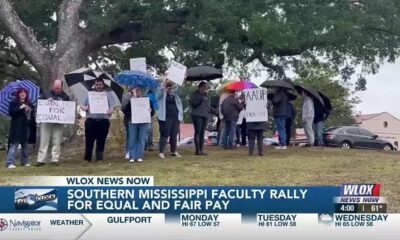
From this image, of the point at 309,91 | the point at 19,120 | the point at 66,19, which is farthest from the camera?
the point at 66,19

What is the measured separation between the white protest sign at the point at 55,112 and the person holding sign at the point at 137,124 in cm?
119

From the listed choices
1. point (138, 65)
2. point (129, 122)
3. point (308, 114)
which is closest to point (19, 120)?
point (129, 122)

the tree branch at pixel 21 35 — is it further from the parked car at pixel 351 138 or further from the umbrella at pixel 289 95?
the parked car at pixel 351 138

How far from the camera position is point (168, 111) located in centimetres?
1587

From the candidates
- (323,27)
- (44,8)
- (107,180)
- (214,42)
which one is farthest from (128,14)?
(107,180)

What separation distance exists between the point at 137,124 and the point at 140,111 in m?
0.33

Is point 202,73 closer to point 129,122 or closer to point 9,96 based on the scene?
point 129,122

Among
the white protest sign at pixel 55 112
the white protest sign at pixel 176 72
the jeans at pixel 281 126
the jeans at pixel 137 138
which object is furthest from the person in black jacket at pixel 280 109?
the white protest sign at pixel 55 112

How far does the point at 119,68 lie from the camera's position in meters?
28.9

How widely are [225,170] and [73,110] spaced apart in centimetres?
347

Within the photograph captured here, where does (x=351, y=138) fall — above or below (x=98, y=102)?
below

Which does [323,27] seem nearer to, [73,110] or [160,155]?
[160,155]

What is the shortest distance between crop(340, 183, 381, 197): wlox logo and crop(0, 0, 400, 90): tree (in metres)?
9.87

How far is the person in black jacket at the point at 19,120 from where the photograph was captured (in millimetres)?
14586
